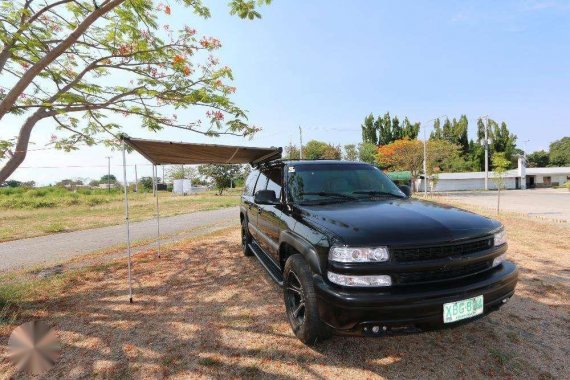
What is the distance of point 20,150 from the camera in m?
4.87

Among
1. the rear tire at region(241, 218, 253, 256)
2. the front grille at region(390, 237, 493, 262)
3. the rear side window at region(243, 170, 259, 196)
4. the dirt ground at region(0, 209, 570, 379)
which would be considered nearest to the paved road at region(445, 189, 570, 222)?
the dirt ground at region(0, 209, 570, 379)

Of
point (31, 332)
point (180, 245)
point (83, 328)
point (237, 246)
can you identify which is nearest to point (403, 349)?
point (31, 332)

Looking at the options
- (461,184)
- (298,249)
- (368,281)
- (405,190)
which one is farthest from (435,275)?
(461,184)

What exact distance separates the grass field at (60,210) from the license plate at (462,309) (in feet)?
45.1

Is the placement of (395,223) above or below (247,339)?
above

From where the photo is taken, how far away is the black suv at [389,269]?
2.34m

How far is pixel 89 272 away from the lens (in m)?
6.11

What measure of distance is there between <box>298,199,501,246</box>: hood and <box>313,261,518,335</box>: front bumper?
0.37 meters

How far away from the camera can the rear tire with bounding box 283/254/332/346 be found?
278 centimetres

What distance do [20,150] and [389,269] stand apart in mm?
5615

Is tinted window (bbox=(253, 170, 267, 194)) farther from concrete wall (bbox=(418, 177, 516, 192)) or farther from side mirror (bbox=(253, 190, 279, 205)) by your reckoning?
concrete wall (bbox=(418, 177, 516, 192))

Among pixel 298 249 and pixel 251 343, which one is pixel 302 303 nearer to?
pixel 298 249

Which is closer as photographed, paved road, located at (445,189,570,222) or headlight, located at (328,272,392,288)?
headlight, located at (328,272,392,288)

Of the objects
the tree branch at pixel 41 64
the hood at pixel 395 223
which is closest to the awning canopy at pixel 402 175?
the hood at pixel 395 223
